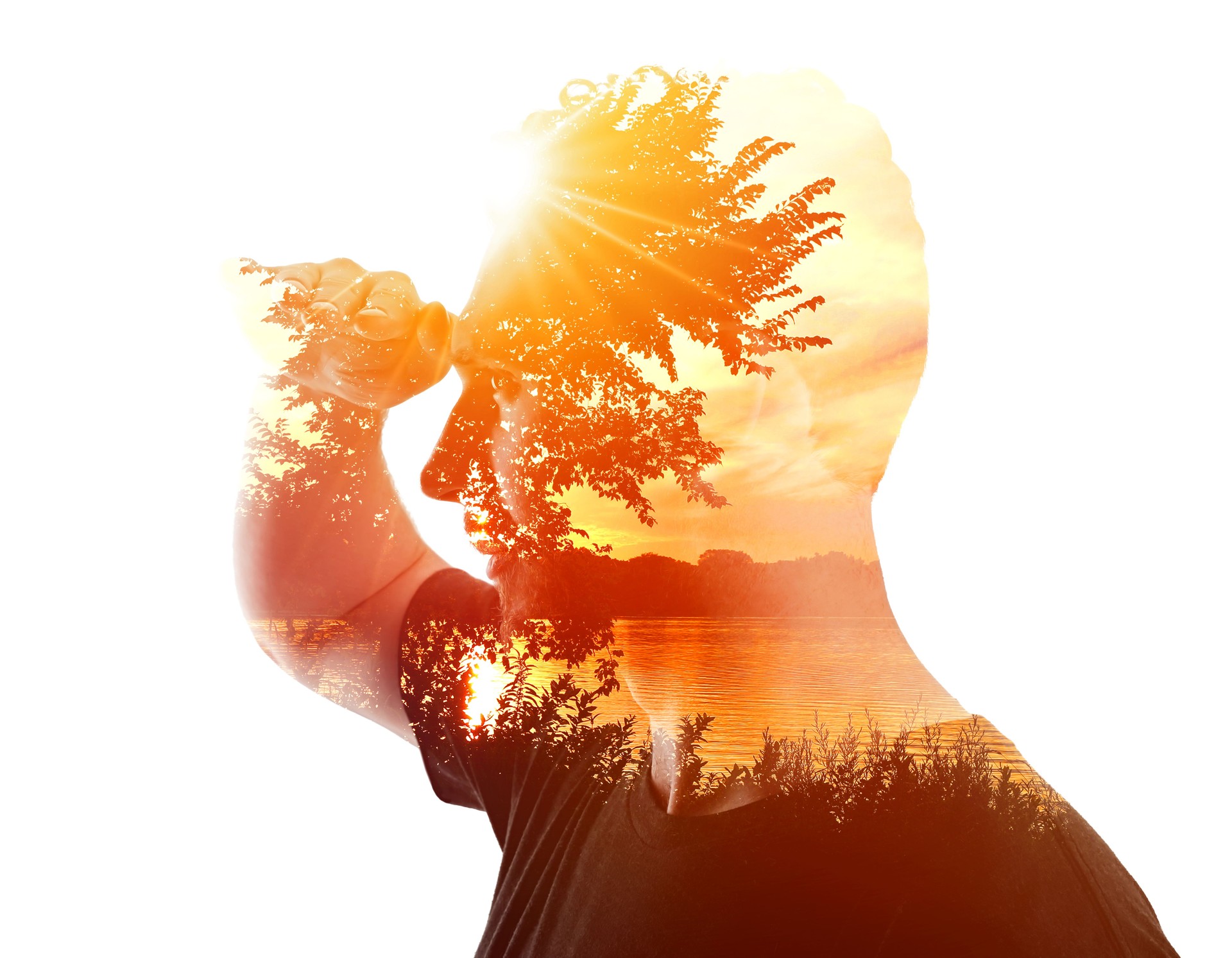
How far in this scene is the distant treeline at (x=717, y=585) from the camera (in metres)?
0.87

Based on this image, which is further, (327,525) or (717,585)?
(327,525)

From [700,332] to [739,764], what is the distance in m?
0.36

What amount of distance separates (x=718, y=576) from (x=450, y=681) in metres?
0.29

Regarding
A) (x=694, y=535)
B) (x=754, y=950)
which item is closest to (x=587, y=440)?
(x=694, y=535)

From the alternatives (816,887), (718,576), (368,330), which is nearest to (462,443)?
(368,330)

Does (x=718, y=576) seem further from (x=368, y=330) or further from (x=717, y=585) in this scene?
(x=368, y=330)

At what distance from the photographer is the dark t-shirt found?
0.81 metres

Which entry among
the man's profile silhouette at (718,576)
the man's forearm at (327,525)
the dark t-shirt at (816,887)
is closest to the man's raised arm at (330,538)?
the man's forearm at (327,525)

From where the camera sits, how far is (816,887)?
2.67 ft

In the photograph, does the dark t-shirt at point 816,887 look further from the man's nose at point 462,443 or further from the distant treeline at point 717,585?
the man's nose at point 462,443

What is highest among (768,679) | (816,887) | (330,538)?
(330,538)

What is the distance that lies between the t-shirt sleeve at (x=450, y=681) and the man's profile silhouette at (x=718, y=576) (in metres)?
0.03

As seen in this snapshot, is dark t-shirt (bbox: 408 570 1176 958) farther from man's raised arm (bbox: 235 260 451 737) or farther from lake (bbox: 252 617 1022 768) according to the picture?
man's raised arm (bbox: 235 260 451 737)

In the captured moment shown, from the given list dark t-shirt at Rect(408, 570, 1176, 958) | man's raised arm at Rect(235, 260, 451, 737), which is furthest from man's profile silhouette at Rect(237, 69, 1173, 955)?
man's raised arm at Rect(235, 260, 451, 737)
